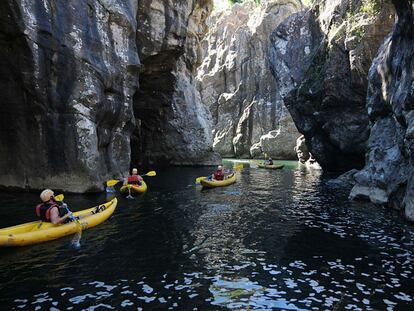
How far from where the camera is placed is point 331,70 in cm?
2977

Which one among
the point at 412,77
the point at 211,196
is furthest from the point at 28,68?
the point at 412,77

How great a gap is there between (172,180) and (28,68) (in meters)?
12.7

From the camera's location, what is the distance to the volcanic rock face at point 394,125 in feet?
47.8

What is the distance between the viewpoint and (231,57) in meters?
72.7

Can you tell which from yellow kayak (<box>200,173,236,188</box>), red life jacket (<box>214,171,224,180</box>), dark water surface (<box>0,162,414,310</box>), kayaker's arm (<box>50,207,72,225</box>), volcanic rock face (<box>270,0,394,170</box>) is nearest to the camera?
dark water surface (<box>0,162,414,310</box>)

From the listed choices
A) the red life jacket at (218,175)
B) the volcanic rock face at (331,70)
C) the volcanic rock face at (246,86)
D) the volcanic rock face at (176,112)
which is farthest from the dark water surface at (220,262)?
the volcanic rock face at (246,86)

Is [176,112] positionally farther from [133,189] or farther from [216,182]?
[133,189]

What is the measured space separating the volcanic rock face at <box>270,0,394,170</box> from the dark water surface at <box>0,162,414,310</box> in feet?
47.1

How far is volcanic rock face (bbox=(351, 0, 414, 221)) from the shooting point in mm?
14570

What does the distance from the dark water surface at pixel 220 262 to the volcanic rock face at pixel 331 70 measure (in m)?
14.4

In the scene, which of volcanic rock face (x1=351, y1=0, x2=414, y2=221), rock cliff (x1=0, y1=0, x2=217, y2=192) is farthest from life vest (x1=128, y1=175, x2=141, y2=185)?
volcanic rock face (x1=351, y1=0, x2=414, y2=221)

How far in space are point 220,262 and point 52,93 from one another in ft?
43.1

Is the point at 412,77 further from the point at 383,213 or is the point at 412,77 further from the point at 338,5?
the point at 338,5

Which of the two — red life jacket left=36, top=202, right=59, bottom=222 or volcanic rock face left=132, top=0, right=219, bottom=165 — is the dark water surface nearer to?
red life jacket left=36, top=202, right=59, bottom=222
